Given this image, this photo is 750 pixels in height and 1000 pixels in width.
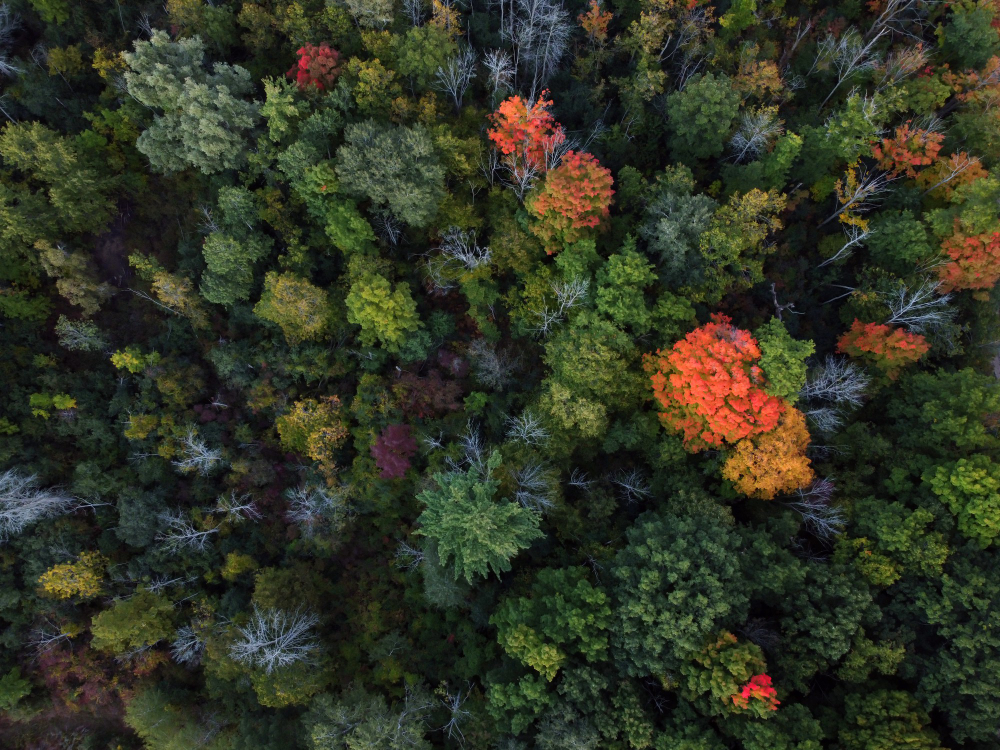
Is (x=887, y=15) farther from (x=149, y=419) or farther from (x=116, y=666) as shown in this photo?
(x=116, y=666)

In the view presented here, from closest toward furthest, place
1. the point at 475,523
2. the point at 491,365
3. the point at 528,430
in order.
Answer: the point at 475,523
the point at 528,430
the point at 491,365

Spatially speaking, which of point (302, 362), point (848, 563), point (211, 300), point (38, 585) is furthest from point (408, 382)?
point (848, 563)

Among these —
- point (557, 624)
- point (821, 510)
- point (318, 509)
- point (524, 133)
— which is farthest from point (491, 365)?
point (821, 510)

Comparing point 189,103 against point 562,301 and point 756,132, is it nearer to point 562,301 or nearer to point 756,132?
point 562,301

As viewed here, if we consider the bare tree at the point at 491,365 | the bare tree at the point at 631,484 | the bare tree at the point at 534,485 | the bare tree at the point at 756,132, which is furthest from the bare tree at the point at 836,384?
the bare tree at the point at 491,365

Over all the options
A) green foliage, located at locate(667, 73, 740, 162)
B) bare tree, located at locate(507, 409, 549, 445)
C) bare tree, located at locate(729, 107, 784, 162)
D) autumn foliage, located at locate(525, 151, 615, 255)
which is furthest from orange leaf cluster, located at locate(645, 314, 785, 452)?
bare tree, located at locate(729, 107, 784, 162)

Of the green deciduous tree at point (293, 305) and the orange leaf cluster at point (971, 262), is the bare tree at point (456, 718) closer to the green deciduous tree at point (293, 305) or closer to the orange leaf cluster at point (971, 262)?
the green deciduous tree at point (293, 305)
